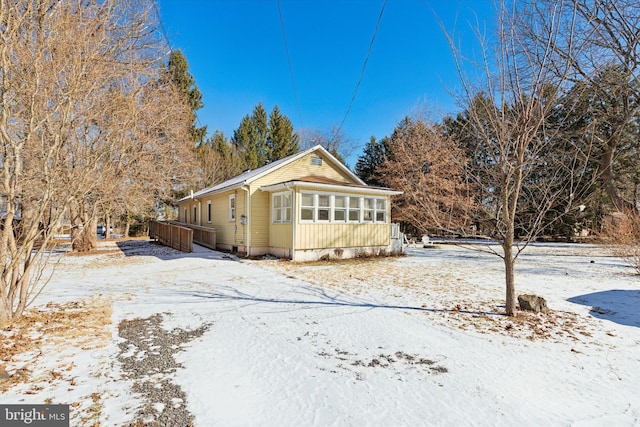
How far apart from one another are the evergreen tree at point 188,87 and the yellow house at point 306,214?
14831 millimetres

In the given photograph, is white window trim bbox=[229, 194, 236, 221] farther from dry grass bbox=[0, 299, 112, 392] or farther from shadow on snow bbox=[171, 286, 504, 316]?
dry grass bbox=[0, 299, 112, 392]

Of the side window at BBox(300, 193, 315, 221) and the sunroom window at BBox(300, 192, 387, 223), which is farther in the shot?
the sunroom window at BBox(300, 192, 387, 223)

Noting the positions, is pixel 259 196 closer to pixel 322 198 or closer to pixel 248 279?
pixel 322 198

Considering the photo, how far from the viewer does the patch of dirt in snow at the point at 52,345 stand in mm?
2656

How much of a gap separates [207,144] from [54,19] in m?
27.5

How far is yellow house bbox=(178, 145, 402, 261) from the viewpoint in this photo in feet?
38.2

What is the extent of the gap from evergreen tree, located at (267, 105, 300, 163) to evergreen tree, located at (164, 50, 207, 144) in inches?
317

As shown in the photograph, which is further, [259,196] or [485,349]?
[259,196]

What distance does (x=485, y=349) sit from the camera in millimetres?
3697

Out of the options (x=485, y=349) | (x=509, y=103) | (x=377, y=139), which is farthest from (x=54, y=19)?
(x=377, y=139)

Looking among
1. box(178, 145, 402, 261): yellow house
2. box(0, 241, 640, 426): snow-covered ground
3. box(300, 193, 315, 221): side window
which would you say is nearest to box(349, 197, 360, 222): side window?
box(178, 145, 402, 261): yellow house

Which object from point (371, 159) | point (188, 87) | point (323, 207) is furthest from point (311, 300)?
point (188, 87)

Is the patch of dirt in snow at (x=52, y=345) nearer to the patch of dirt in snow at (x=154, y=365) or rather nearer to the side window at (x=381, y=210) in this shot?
the patch of dirt in snow at (x=154, y=365)

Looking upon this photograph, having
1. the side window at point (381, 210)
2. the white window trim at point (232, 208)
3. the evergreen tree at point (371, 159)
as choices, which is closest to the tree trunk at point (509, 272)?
the side window at point (381, 210)
